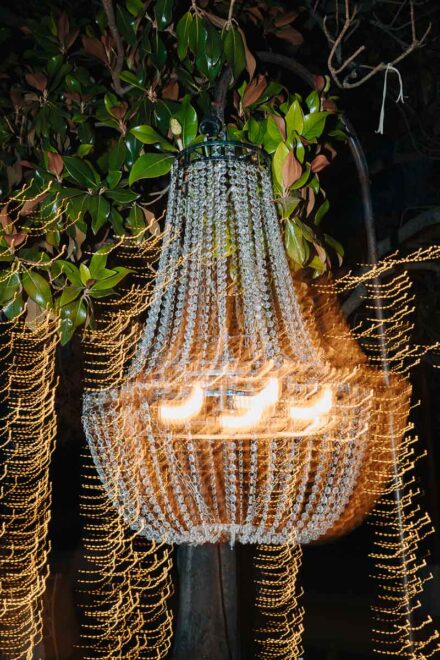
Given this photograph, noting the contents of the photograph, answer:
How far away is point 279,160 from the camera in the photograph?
1.07 meters

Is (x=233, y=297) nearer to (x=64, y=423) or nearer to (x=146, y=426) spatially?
(x=146, y=426)

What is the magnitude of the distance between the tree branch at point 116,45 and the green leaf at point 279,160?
385 millimetres

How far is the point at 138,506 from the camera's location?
832 mm

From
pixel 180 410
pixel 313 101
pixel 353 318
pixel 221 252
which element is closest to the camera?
pixel 180 410

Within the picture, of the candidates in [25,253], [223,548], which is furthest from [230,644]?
[25,253]

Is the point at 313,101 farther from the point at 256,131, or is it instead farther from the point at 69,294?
the point at 69,294

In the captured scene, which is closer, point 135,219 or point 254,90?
point 254,90

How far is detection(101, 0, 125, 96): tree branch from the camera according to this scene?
1229 mm

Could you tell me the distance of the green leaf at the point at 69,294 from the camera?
1237 mm

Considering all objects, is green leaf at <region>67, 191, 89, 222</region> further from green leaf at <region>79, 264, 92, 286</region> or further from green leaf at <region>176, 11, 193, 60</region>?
green leaf at <region>176, 11, 193, 60</region>

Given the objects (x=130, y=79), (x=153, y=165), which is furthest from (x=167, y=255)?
(x=130, y=79)

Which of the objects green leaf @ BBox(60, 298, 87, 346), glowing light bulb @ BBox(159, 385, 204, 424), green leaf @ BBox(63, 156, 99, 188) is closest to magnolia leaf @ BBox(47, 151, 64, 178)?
green leaf @ BBox(63, 156, 99, 188)

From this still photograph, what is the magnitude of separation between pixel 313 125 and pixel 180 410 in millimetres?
597

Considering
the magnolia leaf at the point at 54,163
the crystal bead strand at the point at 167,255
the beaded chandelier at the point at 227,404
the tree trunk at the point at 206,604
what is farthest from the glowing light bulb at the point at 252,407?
the tree trunk at the point at 206,604
